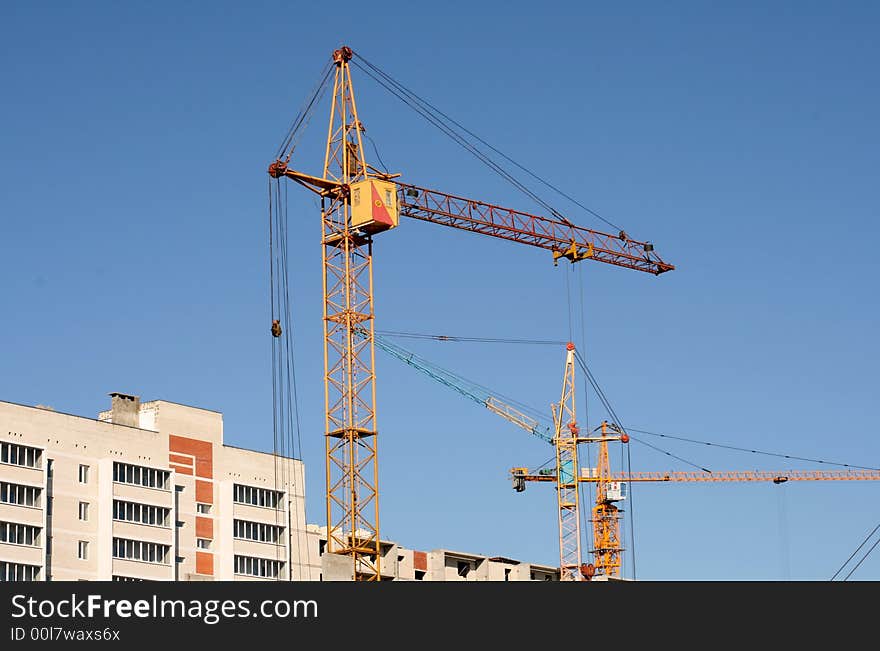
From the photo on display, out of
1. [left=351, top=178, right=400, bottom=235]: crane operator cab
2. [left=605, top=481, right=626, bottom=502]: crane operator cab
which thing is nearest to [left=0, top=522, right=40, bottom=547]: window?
[left=351, top=178, right=400, bottom=235]: crane operator cab

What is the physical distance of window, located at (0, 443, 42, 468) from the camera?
11912 centimetres

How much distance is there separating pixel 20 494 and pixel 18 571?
225 inches

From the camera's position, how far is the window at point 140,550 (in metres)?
125

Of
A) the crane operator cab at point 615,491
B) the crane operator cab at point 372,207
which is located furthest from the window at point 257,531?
the crane operator cab at point 615,491

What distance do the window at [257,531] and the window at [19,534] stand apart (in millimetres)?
20628

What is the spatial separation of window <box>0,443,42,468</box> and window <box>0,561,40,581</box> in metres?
7.40

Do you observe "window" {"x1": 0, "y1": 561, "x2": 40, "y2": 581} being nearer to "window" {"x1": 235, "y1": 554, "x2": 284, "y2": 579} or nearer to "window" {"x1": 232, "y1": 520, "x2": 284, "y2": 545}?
"window" {"x1": 235, "y1": 554, "x2": 284, "y2": 579}

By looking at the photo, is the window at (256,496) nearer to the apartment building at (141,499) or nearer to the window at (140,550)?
the apartment building at (141,499)

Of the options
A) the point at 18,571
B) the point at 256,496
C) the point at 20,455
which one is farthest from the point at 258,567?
the point at 20,455

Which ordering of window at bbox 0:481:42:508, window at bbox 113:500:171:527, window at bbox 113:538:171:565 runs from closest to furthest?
window at bbox 0:481:42:508
window at bbox 113:538:171:565
window at bbox 113:500:171:527

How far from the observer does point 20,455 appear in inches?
4727
